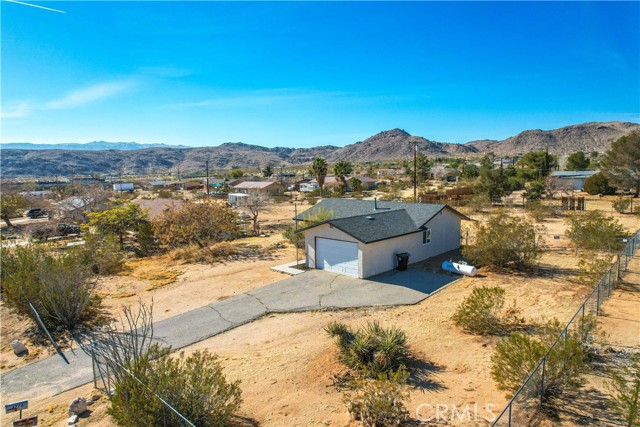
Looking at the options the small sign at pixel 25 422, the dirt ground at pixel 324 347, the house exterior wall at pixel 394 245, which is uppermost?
the house exterior wall at pixel 394 245

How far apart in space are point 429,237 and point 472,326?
10.7 m

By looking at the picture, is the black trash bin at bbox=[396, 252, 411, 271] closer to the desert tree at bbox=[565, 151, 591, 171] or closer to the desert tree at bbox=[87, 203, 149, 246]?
the desert tree at bbox=[87, 203, 149, 246]

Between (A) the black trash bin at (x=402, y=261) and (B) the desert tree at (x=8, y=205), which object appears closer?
(A) the black trash bin at (x=402, y=261)

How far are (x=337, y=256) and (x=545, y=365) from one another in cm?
1250

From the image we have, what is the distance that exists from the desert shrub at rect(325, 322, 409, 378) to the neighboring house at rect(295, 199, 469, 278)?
7894 millimetres

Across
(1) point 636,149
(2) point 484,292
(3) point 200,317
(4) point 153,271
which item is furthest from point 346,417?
(1) point 636,149

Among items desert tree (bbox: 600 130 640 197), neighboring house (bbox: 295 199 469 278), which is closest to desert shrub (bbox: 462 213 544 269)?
neighboring house (bbox: 295 199 469 278)

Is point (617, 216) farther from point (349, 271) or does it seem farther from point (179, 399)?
point (179, 399)

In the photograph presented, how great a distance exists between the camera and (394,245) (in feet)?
67.1

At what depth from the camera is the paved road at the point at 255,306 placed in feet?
34.9

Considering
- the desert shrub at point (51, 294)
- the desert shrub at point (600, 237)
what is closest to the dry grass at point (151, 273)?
the desert shrub at point (51, 294)

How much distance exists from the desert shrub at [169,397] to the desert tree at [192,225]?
19.3m

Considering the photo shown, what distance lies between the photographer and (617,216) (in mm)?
37531

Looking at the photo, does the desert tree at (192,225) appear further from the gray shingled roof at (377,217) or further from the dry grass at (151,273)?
the gray shingled roof at (377,217)
